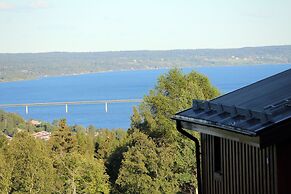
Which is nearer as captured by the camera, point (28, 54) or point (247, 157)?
point (247, 157)

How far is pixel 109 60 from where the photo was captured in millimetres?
→ 164625

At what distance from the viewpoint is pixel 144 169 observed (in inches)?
725

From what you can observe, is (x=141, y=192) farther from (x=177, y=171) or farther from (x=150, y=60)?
(x=150, y=60)

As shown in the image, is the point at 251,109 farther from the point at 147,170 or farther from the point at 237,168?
the point at 147,170

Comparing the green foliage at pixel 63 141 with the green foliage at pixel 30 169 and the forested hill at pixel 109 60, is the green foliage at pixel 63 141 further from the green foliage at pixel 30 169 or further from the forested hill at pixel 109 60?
the forested hill at pixel 109 60

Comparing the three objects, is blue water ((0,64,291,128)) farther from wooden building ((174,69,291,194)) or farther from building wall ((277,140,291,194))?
building wall ((277,140,291,194))

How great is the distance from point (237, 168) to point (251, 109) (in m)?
0.51

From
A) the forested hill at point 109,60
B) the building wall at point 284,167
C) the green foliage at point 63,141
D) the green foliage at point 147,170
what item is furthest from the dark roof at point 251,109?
the forested hill at point 109,60

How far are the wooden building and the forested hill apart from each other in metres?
106

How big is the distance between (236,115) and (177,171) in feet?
45.4

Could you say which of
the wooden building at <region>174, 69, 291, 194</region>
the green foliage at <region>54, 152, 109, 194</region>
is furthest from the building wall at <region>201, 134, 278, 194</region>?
the green foliage at <region>54, 152, 109, 194</region>

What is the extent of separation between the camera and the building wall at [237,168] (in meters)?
4.27

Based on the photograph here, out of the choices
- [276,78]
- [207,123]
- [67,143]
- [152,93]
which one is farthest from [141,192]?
[207,123]

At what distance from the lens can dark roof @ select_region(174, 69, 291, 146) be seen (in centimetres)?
410
